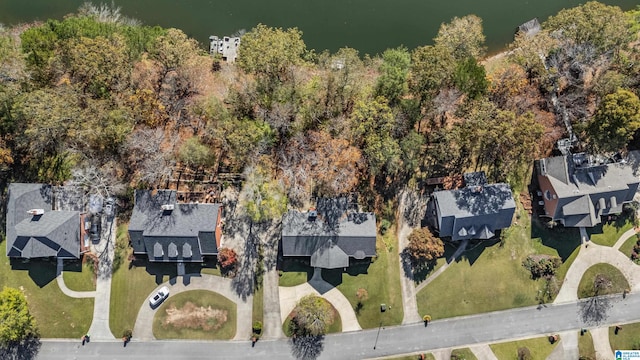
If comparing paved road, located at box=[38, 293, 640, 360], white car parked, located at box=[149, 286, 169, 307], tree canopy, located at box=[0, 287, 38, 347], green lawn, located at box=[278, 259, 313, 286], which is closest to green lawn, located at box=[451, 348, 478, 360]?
paved road, located at box=[38, 293, 640, 360]

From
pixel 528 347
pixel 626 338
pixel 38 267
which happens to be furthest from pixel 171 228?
pixel 626 338

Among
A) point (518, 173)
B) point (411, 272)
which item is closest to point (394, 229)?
point (411, 272)

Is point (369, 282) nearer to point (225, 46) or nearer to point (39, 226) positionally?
point (225, 46)

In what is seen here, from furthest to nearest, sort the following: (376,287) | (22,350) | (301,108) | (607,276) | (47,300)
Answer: (607,276), (376,287), (47,300), (22,350), (301,108)

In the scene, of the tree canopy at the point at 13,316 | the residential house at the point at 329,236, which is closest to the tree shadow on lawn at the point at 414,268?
the residential house at the point at 329,236

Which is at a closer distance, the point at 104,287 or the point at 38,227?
the point at 38,227

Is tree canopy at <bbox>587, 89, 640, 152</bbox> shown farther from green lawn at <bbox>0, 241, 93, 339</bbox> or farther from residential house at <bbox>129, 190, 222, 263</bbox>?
green lawn at <bbox>0, 241, 93, 339</bbox>

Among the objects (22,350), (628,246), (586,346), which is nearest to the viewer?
(22,350)

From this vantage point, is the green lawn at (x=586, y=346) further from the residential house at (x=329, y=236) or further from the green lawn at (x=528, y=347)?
the residential house at (x=329, y=236)
